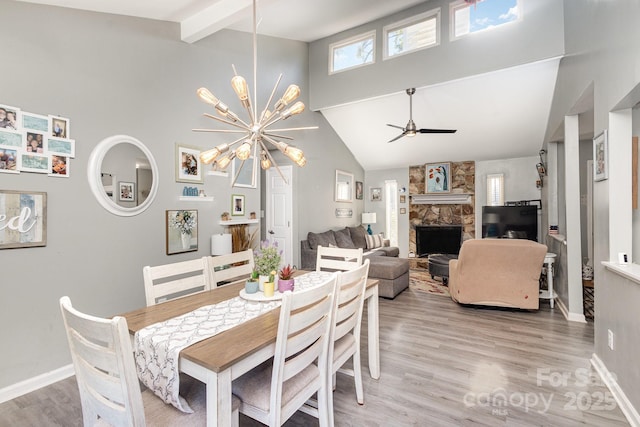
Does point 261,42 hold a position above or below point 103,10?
above

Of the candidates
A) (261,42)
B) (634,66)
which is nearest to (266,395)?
(634,66)

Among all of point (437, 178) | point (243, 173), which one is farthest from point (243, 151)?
point (437, 178)

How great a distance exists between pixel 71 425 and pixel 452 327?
3.38m

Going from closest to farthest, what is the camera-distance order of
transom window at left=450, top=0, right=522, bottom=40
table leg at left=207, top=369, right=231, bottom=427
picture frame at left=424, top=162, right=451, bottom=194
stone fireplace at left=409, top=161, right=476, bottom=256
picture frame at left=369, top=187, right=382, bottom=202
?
table leg at left=207, top=369, right=231, bottom=427 < transom window at left=450, top=0, right=522, bottom=40 < stone fireplace at left=409, top=161, right=476, bottom=256 < picture frame at left=424, top=162, right=451, bottom=194 < picture frame at left=369, top=187, right=382, bottom=202

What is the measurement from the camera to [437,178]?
7297 millimetres

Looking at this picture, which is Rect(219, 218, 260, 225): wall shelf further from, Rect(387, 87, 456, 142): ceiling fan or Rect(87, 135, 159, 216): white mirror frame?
Rect(387, 87, 456, 142): ceiling fan

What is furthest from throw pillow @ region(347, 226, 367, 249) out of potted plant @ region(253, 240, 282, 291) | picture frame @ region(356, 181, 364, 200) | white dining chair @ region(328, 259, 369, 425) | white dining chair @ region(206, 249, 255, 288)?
potted plant @ region(253, 240, 282, 291)

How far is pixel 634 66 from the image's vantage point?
1.84 meters

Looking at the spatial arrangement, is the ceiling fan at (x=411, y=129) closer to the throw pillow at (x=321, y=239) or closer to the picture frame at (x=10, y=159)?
the throw pillow at (x=321, y=239)

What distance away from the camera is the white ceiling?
296 cm

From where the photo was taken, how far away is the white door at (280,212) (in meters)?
5.38

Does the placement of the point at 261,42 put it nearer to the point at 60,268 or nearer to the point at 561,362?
the point at 60,268

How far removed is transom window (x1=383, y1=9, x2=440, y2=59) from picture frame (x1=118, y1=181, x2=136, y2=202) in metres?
4.26

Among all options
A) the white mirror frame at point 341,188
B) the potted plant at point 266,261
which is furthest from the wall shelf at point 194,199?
the white mirror frame at point 341,188
